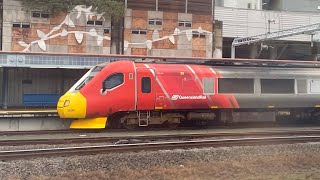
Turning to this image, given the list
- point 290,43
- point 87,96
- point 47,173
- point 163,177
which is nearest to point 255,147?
point 163,177

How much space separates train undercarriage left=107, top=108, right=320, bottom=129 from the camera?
19.3 meters

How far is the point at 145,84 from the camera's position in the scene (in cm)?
1936

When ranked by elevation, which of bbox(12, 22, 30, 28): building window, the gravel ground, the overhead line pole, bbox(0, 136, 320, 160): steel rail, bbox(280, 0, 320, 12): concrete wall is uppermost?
bbox(280, 0, 320, 12): concrete wall

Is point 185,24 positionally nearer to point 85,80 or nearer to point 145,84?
point 145,84

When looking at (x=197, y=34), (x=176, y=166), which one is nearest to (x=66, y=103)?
(x=176, y=166)

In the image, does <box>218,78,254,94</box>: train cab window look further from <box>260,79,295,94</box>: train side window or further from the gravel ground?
the gravel ground

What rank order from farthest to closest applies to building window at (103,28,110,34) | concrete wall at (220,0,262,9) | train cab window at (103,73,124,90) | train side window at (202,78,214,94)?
concrete wall at (220,0,262,9) → building window at (103,28,110,34) → train side window at (202,78,214,94) → train cab window at (103,73,124,90)

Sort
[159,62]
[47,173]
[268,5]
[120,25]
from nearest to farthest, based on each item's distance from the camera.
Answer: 1. [47,173]
2. [159,62]
3. [120,25]
4. [268,5]

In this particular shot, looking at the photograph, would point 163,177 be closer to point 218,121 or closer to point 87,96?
point 87,96

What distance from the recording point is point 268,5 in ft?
213

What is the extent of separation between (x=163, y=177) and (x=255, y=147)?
460cm

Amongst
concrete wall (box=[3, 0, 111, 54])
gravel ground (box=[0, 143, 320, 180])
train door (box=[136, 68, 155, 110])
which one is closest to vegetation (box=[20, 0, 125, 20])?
concrete wall (box=[3, 0, 111, 54])

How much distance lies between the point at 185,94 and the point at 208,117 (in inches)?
63.3

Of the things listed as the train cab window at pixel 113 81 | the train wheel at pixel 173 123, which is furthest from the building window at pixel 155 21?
the train cab window at pixel 113 81
